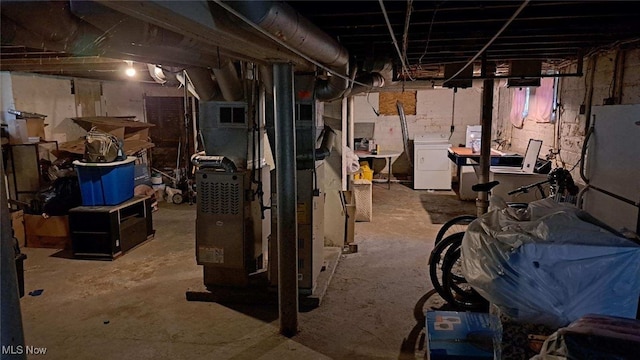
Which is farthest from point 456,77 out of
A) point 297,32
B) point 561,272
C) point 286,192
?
point 561,272

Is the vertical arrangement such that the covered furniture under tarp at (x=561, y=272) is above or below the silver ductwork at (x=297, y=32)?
below

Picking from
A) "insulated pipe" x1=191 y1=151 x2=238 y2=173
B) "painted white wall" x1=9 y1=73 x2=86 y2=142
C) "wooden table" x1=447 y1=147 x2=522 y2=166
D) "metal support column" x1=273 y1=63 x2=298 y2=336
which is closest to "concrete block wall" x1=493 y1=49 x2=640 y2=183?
"wooden table" x1=447 y1=147 x2=522 y2=166

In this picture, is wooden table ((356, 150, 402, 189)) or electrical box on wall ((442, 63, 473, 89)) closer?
electrical box on wall ((442, 63, 473, 89))

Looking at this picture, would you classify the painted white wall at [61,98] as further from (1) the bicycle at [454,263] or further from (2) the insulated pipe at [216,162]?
(1) the bicycle at [454,263]

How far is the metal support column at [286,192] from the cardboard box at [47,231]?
9.95 feet

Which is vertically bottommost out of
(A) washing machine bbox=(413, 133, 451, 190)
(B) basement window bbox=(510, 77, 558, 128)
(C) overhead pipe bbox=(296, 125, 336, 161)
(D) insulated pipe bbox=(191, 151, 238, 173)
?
(A) washing machine bbox=(413, 133, 451, 190)

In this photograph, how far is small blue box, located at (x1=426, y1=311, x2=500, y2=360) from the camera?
191 centimetres

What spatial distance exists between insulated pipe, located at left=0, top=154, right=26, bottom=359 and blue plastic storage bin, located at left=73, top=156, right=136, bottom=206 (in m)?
3.59

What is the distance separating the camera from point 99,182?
4391mm

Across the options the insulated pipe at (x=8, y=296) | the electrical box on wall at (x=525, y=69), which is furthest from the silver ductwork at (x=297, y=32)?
the electrical box on wall at (x=525, y=69)

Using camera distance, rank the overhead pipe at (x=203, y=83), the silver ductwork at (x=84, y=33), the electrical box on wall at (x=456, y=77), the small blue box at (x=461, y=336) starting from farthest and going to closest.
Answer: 1. the electrical box on wall at (x=456, y=77)
2. the overhead pipe at (x=203, y=83)
3. the small blue box at (x=461, y=336)
4. the silver ductwork at (x=84, y=33)

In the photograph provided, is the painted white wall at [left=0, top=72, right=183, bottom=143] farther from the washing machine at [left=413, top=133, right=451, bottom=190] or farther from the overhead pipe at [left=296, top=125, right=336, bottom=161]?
the washing machine at [left=413, top=133, right=451, bottom=190]

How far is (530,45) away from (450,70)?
0.82 m

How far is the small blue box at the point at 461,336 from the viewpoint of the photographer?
191 cm
